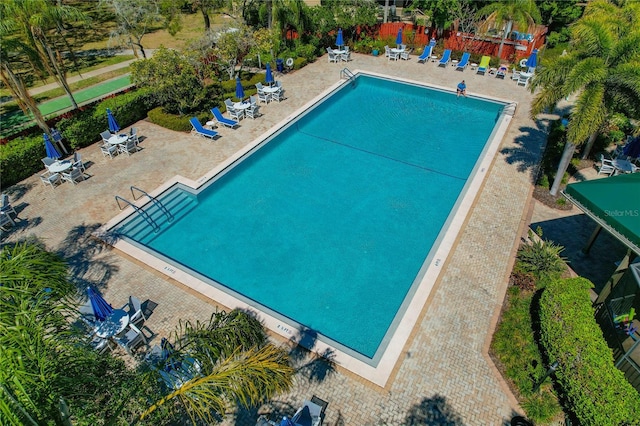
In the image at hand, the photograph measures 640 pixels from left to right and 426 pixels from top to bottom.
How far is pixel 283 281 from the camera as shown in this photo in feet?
41.5

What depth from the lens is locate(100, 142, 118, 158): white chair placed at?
1759 centimetres

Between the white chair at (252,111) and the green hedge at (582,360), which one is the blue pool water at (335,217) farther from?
the green hedge at (582,360)

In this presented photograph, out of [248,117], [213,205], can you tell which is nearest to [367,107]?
[248,117]

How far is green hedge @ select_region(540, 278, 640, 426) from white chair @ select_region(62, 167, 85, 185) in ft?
58.4

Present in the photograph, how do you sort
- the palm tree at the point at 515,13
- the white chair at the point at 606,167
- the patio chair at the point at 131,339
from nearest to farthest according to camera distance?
the patio chair at the point at 131,339, the white chair at the point at 606,167, the palm tree at the point at 515,13

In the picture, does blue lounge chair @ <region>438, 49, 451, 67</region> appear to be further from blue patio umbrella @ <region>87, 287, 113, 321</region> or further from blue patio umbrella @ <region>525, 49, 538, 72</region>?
blue patio umbrella @ <region>87, 287, 113, 321</region>

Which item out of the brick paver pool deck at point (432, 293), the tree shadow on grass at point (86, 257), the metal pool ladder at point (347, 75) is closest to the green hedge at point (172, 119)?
the brick paver pool deck at point (432, 293)

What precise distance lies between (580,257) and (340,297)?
8.10 m

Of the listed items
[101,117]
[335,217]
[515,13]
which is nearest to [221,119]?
[101,117]

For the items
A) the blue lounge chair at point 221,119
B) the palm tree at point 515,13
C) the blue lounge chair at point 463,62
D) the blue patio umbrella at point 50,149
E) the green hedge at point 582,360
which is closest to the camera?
the green hedge at point 582,360

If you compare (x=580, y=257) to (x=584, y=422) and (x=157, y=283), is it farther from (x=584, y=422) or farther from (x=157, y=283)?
(x=157, y=283)

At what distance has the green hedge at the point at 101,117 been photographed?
1769 cm

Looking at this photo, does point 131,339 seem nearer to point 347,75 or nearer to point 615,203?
point 615,203

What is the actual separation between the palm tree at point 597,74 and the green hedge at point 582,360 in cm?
566
